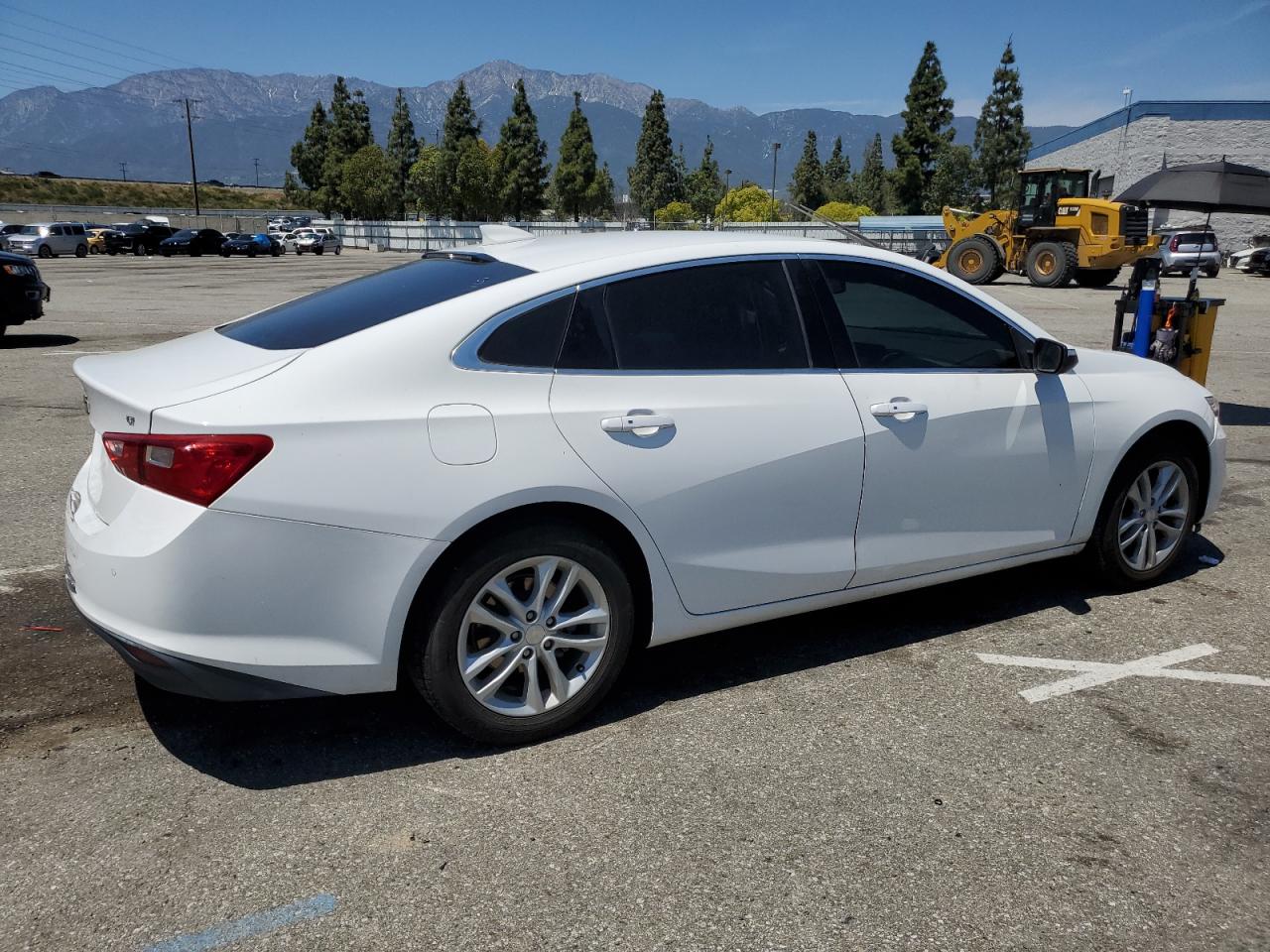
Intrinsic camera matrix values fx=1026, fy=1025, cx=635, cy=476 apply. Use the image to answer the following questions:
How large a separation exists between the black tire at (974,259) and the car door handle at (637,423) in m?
23.6

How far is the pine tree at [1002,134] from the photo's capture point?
69188 millimetres

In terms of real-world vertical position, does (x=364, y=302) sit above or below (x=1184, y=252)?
above

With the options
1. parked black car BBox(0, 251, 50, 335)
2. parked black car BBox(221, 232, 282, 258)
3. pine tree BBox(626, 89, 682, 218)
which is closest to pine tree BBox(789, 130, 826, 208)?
pine tree BBox(626, 89, 682, 218)

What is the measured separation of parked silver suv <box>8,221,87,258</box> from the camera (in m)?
44.3

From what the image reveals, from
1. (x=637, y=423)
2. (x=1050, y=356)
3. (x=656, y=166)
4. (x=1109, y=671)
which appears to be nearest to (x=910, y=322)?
(x=1050, y=356)

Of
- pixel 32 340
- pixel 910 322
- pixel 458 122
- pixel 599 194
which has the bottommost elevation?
pixel 32 340

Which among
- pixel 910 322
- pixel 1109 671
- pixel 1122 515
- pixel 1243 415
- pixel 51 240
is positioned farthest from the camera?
pixel 51 240

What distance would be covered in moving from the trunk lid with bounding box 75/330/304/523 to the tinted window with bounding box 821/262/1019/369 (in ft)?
6.54

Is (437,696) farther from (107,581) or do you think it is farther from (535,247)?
(535,247)

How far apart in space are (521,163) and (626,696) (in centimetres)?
7685

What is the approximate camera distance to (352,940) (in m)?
2.41

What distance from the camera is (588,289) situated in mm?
3359

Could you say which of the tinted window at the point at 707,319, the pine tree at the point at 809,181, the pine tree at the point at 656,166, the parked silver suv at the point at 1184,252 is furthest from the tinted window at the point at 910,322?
the pine tree at the point at 656,166

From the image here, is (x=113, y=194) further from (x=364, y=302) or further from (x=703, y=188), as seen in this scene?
(x=364, y=302)
